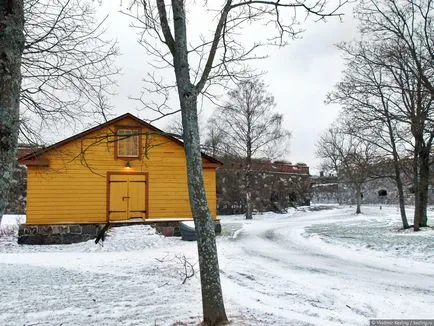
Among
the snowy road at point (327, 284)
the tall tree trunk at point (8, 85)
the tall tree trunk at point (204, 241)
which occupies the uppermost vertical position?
the tall tree trunk at point (8, 85)

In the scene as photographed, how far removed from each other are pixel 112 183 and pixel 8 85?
50.5ft

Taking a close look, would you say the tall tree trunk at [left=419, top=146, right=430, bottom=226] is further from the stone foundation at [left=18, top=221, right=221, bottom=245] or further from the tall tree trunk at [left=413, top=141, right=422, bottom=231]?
the stone foundation at [left=18, top=221, right=221, bottom=245]

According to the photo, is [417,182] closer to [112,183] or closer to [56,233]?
[112,183]

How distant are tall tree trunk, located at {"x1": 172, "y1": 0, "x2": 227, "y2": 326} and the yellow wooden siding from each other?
11.7 m

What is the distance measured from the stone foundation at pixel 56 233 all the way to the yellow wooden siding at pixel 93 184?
0.29 m

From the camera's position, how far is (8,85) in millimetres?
3275

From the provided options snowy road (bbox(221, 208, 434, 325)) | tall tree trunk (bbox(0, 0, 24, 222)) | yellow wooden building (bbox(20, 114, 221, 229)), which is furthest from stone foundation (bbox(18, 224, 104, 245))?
tall tree trunk (bbox(0, 0, 24, 222))

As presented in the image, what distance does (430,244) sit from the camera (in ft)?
44.3

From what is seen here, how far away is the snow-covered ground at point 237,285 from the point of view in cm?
588

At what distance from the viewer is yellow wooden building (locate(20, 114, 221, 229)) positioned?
57.3 ft

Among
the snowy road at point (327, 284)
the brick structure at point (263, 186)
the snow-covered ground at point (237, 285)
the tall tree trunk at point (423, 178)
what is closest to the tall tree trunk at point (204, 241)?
the snow-covered ground at point (237, 285)

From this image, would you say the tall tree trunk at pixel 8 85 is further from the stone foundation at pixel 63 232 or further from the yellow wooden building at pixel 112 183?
the stone foundation at pixel 63 232

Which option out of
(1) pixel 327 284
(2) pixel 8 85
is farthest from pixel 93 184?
(2) pixel 8 85

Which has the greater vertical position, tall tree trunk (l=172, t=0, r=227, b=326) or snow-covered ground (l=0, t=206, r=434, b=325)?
tall tree trunk (l=172, t=0, r=227, b=326)
